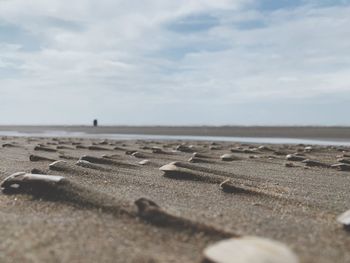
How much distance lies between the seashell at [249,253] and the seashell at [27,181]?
1.43 m

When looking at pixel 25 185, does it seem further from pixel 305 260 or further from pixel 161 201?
pixel 305 260

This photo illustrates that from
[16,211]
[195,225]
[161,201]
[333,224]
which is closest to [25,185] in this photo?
[16,211]

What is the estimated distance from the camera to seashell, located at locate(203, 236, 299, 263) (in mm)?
1377

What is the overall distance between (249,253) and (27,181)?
1766 mm

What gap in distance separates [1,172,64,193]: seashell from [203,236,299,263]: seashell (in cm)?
143

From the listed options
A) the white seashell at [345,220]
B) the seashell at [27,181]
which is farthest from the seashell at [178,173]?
the white seashell at [345,220]

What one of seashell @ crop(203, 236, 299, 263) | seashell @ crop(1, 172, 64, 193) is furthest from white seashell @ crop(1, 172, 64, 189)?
seashell @ crop(203, 236, 299, 263)

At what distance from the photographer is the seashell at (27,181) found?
269 cm

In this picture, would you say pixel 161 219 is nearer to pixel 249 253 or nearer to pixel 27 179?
pixel 249 253

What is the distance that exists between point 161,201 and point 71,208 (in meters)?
0.59

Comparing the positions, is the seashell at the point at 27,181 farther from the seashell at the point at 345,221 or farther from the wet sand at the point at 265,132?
the wet sand at the point at 265,132

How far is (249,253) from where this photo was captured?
1.41 m

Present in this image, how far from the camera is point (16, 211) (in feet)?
7.97

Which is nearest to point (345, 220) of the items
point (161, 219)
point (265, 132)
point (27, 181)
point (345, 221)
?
point (345, 221)
